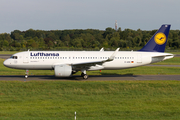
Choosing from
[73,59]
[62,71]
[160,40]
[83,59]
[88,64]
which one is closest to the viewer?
[62,71]

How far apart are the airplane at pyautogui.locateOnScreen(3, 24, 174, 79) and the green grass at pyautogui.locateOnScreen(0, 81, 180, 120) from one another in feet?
16.6

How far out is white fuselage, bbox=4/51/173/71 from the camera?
28.8 m

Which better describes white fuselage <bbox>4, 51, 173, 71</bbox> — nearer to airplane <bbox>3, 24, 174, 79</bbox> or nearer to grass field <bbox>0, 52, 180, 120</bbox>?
airplane <bbox>3, 24, 174, 79</bbox>

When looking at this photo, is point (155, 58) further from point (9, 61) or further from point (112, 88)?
point (9, 61)

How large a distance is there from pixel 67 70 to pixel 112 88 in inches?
284

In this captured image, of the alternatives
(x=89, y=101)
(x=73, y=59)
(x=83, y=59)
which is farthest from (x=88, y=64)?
(x=89, y=101)

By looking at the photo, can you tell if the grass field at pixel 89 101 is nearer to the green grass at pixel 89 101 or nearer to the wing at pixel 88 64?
the green grass at pixel 89 101

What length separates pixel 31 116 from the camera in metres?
13.4

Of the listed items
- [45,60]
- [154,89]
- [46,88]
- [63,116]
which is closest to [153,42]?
[154,89]

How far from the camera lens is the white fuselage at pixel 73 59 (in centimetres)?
2883

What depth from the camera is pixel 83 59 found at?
2986 cm

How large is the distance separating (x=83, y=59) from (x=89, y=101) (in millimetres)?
13020

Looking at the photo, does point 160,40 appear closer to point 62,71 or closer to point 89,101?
point 62,71

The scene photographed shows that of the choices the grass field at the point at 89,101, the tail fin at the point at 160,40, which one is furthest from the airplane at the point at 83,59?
the grass field at the point at 89,101
